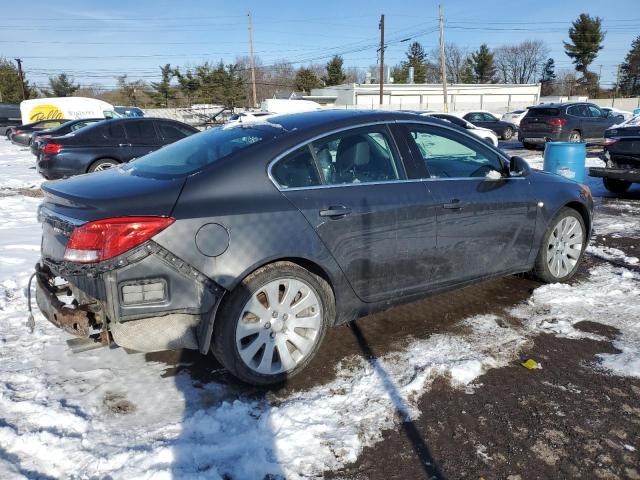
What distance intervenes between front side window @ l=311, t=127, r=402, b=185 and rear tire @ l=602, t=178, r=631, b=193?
771cm

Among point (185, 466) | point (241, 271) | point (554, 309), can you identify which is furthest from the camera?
point (554, 309)

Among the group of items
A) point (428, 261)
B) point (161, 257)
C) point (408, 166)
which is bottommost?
point (428, 261)

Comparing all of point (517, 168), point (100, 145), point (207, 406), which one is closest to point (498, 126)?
point (100, 145)

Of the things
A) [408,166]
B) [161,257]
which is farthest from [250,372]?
[408,166]

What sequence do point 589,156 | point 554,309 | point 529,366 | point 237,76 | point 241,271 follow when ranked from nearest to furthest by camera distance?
point 241,271 < point 529,366 < point 554,309 < point 589,156 < point 237,76

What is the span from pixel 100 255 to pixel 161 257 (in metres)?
0.30

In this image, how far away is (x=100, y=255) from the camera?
8.63 ft

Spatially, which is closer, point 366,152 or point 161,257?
point 161,257

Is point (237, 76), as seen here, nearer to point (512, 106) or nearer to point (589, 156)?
point (512, 106)

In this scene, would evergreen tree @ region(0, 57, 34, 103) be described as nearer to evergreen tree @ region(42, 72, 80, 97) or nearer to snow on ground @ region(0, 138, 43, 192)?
evergreen tree @ region(42, 72, 80, 97)

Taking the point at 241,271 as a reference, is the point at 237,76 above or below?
above

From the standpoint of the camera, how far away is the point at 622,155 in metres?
8.68

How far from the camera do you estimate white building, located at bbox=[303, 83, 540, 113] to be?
53.2 meters

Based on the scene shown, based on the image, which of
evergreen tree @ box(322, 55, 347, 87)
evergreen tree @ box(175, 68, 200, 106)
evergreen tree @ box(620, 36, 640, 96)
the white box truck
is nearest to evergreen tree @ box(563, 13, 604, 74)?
evergreen tree @ box(620, 36, 640, 96)
